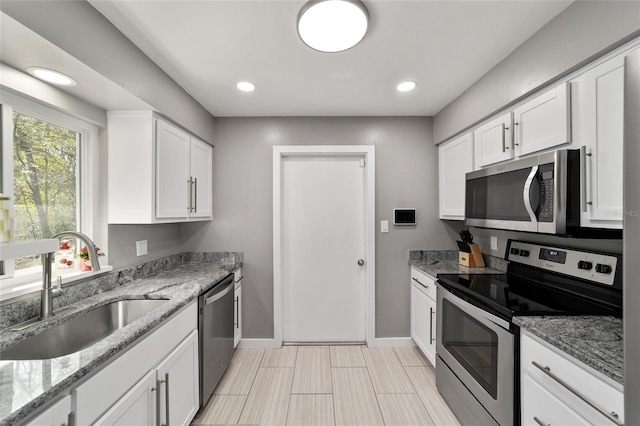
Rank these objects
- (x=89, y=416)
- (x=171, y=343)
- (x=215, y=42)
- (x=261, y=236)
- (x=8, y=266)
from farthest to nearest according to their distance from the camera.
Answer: (x=261, y=236)
(x=215, y=42)
(x=171, y=343)
(x=8, y=266)
(x=89, y=416)

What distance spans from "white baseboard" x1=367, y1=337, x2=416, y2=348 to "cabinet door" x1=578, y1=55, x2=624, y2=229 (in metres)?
2.06

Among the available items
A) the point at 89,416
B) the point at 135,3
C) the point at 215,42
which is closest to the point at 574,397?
the point at 89,416

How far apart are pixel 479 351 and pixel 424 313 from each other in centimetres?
91

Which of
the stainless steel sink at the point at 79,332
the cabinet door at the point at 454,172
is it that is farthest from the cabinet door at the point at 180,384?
the cabinet door at the point at 454,172

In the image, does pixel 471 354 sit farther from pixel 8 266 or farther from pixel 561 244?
pixel 8 266

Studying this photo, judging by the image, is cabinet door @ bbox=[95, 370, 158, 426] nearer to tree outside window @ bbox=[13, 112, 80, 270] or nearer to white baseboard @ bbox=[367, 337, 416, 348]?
tree outside window @ bbox=[13, 112, 80, 270]

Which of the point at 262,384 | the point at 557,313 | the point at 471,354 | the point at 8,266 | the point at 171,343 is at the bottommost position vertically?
the point at 262,384

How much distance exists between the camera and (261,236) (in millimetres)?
2902

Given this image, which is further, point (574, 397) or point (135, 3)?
point (135, 3)

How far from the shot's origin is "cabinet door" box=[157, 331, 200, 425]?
1.43 meters

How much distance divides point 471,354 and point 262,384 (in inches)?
63.3

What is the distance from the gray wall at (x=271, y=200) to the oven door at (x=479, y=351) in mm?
813

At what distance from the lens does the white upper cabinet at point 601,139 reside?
1.17 meters

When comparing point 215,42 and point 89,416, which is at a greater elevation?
point 215,42
